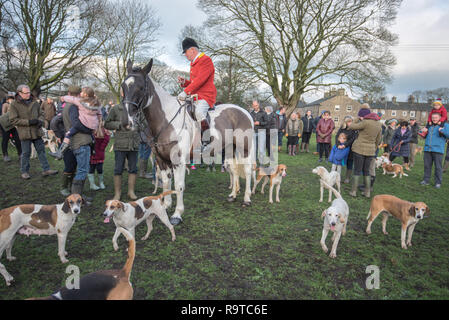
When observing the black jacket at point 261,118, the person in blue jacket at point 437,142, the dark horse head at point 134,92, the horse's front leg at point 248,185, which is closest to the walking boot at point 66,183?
the dark horse head at point 134,92

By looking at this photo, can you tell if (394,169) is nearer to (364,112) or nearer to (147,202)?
(364,112)

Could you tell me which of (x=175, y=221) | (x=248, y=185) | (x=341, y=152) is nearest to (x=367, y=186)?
(x=341, y=152)

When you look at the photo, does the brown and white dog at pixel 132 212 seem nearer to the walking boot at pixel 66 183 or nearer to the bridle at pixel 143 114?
the bridle at pixel 143 114

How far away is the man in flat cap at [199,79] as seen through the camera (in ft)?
15.6

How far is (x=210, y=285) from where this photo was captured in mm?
2941

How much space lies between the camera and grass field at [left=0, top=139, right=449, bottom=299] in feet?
9.50

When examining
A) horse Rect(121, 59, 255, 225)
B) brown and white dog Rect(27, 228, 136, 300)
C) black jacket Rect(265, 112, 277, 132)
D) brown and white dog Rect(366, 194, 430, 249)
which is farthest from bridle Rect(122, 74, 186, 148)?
black jacket Rect(265, 112, 277, 132)

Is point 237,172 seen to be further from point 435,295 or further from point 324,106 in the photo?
point 324,106

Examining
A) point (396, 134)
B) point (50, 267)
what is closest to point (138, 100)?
point (50, 267)

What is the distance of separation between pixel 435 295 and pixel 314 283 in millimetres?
1418

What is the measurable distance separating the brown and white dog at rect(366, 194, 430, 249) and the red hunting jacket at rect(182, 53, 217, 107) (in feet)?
12.9

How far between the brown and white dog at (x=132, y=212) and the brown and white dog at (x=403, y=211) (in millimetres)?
3792

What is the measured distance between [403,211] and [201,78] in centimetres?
440
